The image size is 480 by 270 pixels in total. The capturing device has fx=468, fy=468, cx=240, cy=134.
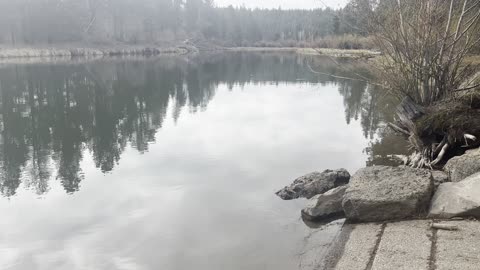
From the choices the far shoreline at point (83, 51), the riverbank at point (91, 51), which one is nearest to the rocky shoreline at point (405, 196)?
the riverbank at point (91, 51)

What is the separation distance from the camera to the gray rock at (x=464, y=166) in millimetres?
7875

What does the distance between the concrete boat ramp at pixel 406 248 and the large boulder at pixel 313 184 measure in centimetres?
271

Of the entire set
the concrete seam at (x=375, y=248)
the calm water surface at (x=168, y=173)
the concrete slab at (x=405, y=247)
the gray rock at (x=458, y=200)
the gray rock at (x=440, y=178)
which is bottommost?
the calm water surface at (x=168, y=173)

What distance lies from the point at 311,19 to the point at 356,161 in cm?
12758

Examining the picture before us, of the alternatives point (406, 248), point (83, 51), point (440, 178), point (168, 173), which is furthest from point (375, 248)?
point (83, 51)

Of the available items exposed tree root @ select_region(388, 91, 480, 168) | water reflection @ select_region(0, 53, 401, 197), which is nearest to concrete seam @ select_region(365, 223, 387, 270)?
exposed tree root @ select_region(388, 91, 480, 168)

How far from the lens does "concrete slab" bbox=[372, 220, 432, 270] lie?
5.65 meters

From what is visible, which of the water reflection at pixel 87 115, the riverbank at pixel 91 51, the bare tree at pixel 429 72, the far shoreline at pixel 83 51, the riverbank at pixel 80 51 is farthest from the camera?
the riverbank at pixel 80 51

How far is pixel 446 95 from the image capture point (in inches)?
436

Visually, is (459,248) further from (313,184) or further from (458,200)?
(313,184)

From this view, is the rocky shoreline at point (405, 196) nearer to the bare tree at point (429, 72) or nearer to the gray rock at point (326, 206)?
the gray rock at point (326, 206)

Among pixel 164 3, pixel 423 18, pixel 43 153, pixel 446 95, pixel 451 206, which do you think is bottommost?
pixel 43 153

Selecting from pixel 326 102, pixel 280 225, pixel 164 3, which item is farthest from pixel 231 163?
pixel 164 3

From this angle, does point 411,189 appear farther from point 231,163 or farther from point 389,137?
point 389,137
